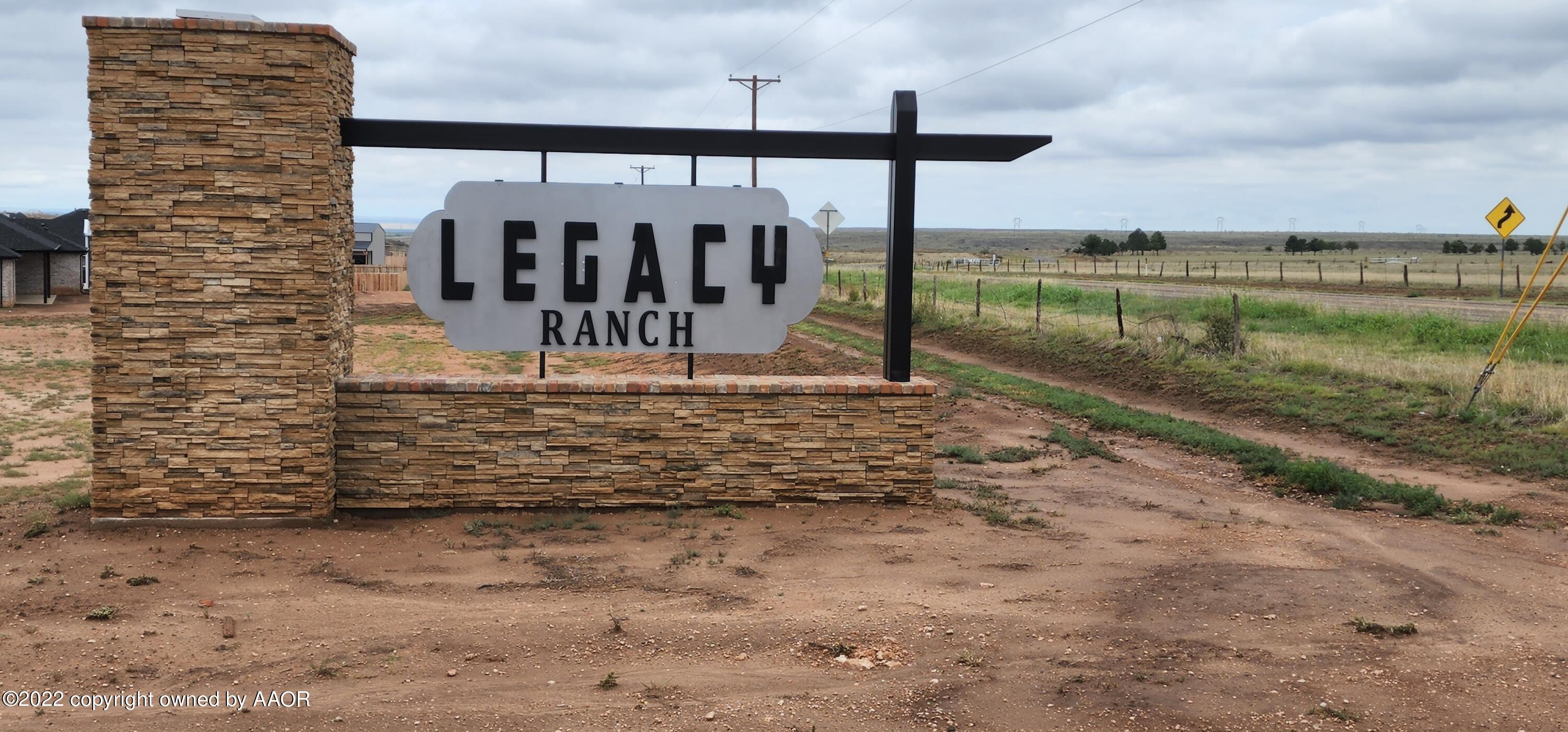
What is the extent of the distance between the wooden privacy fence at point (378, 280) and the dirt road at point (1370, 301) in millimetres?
30063

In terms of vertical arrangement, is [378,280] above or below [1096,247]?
below

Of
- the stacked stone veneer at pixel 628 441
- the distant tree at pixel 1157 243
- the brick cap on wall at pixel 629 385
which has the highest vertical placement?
the distant tree at pixel 1157 243

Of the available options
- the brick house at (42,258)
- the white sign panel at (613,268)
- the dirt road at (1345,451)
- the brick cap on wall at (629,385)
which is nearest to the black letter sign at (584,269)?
the white sign panel at (613,268)

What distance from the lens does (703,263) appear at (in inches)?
367

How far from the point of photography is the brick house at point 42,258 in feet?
129

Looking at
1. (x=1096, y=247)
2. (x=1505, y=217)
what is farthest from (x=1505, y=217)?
(x=1096, y=247)

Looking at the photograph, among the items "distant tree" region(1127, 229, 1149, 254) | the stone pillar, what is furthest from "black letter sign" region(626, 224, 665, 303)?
"distant tree" region(1127, 229, 1149, 254)

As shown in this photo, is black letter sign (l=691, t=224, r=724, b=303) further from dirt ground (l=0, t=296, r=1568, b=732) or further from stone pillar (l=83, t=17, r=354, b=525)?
stone pillar (l=83, t=17, r=354, b=525)

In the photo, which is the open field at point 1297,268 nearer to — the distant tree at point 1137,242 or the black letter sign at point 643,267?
the distant tree at point 1137,242

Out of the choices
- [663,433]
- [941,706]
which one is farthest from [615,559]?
[941,706]

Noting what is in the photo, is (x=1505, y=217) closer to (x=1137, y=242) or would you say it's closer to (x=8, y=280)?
(x=8, y=280)

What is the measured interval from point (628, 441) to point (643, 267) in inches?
54.8

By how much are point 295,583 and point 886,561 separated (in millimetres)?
3786

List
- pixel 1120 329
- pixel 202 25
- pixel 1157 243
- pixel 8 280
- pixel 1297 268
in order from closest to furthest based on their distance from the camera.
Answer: pixel 202 25 < pixel 1120 329 < pixel 8 280 < pixel 1297 268 < pixel 1157 243
